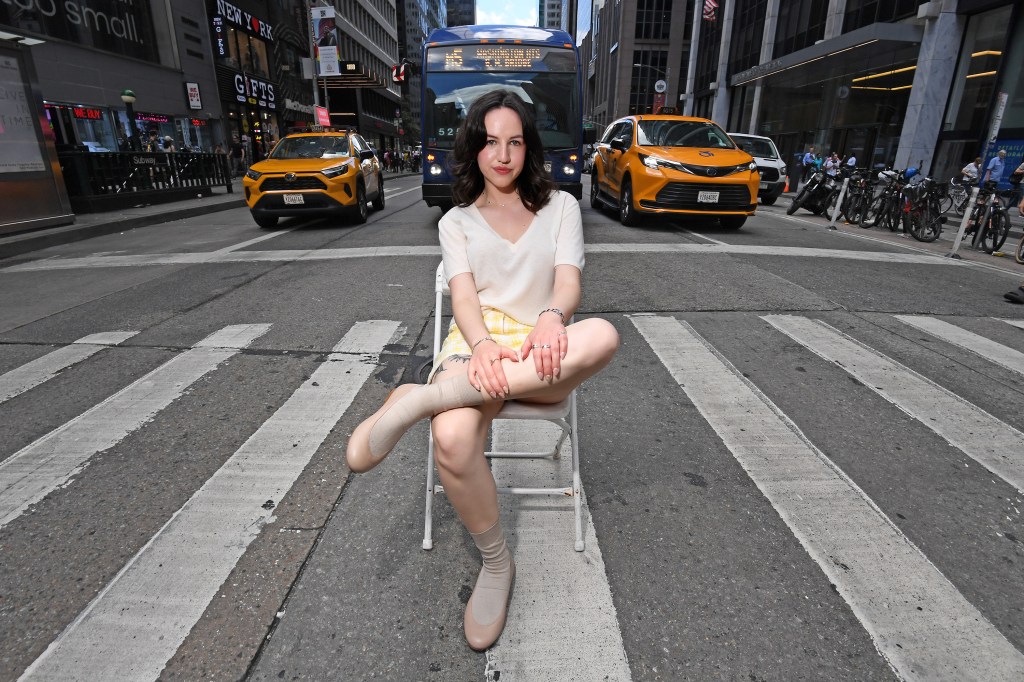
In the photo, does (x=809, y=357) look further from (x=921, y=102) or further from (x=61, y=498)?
(x=921, y=102)

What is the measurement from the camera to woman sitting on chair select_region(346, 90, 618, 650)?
5.97 ft

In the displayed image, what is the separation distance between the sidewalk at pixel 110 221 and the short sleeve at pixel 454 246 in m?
10.4

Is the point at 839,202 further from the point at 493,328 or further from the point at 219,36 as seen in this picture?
the point at 219,36

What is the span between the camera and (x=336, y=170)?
10633 mm

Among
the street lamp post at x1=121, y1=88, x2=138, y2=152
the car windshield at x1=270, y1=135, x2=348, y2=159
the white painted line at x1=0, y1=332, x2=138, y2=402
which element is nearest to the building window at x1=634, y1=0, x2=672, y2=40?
the street lamp post at x1=121, y1=88, x2=138, y2=152

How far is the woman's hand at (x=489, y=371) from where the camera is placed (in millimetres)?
1806

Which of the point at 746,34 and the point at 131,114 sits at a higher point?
the point at 746,34

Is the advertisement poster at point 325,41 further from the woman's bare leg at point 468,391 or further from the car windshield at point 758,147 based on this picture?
the woman's bare leg at point 468,391

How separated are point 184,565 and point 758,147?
63.1 ft

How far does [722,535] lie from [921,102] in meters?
23.5

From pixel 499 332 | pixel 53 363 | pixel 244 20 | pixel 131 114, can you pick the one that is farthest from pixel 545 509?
pixel 244 20

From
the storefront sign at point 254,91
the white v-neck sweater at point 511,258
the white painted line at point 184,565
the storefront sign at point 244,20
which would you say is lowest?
the white painted line at point 184,565

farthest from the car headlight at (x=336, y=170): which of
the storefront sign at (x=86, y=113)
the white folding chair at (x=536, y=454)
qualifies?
the storefront sign at (x=86, y=113)

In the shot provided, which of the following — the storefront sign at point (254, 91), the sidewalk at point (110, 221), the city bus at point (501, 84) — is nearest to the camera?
the sidewalk at point (110, 221)
